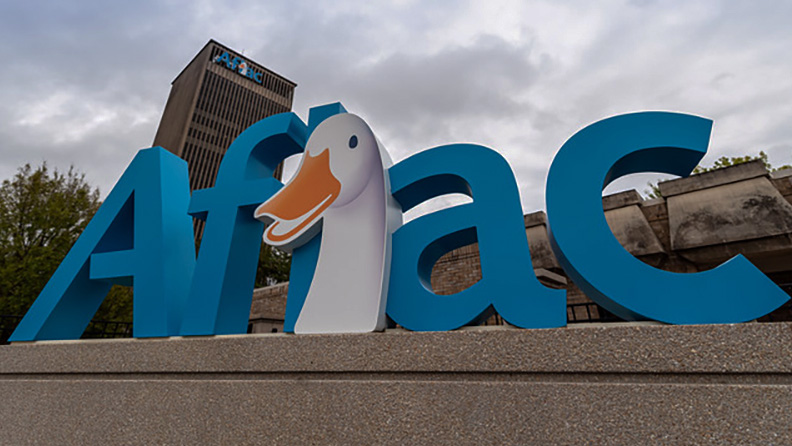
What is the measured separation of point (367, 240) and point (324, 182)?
917mm

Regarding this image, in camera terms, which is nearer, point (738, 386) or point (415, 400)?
point (738, 386)

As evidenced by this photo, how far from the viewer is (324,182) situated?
3.99 m

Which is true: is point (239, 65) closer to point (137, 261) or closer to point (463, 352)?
point (137, 261)

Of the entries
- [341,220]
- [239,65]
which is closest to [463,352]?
[341,220]

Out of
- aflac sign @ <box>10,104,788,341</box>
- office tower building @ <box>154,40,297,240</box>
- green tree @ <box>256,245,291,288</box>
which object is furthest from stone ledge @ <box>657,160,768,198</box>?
office tower building @ <box>154,40,297,240</box>

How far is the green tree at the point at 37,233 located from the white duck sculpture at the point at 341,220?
12044 millimetres

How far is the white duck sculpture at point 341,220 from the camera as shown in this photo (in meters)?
3.40

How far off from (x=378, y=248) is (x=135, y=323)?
3.07 meters

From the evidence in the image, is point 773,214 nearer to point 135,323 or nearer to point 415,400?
point 415,400

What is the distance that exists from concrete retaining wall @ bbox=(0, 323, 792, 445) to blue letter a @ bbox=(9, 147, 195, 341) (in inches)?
22.0

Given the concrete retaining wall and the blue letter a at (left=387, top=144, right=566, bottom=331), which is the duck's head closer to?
the blue letter a at (left=387, top=144, right=566, bottom=331)

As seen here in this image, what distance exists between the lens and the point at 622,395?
230cm

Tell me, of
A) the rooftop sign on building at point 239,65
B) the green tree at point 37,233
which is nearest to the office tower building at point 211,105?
the rooftop sign on building at point 239,65

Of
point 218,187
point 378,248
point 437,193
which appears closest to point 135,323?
point 218,187
